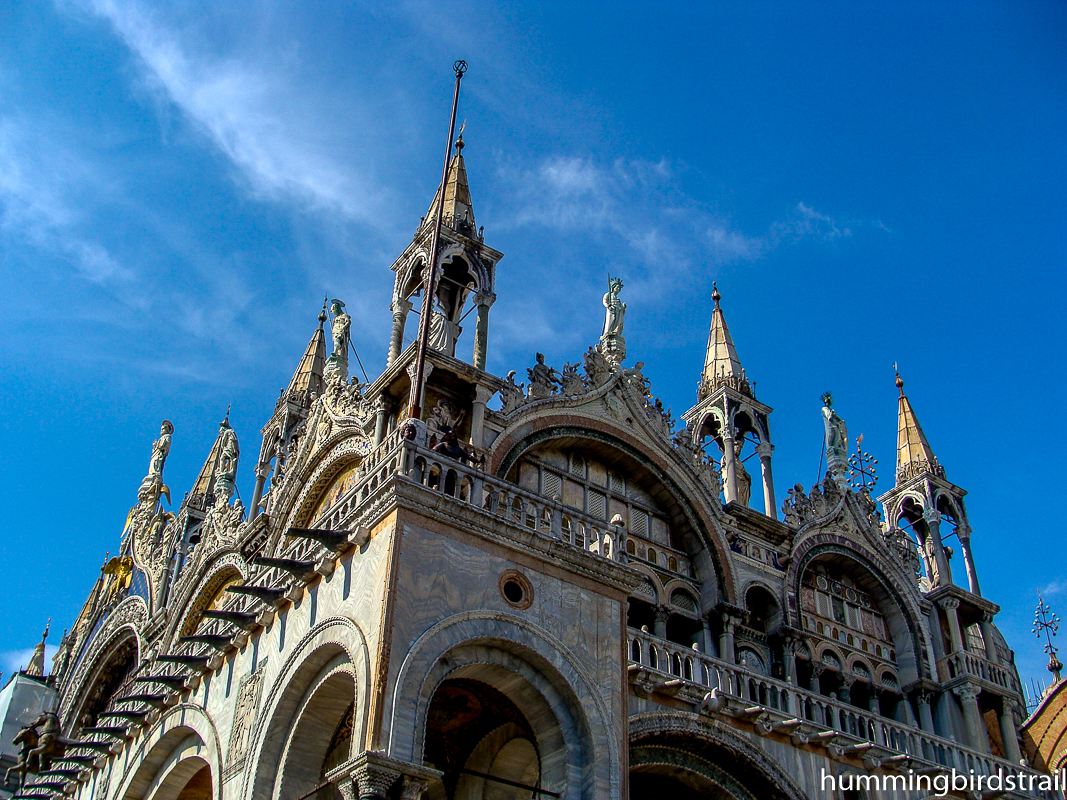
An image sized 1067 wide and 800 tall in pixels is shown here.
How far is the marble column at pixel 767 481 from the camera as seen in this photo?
24.7 metres

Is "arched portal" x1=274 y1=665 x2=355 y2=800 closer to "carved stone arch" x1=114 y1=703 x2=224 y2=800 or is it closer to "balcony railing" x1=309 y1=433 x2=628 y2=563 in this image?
"balcony railing" x1=309 y1=433 x2=628 y2=563

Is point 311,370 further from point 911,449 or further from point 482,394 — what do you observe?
point 911,449

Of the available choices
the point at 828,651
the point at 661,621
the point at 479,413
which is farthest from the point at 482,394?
the point at 828,651

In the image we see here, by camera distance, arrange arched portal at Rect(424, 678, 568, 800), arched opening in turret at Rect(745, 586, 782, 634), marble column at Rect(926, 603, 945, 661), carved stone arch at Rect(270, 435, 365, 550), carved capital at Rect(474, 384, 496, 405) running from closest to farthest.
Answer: arched portal at Rect(424, 678, 568, 800)
carved capital at Rect(474, 384, 496, 405)
carved stone arch at Rect(270, 435, 365, 550)
arched opening in turret at Rect(745, 586, 782, 634)
marble column at Rect(926, 603, 945, 661)

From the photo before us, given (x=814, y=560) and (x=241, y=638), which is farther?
(x=814, y=560)

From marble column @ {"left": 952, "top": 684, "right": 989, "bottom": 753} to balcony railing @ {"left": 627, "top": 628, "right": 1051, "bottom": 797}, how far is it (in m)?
2.59

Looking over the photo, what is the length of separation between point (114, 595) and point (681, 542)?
1898 centimetres

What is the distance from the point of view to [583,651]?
1431cm

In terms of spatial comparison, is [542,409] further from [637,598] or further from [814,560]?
[814,560]

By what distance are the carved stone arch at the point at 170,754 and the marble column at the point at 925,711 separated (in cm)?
1481

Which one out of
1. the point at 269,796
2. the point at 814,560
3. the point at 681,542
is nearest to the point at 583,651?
the point at 269,796

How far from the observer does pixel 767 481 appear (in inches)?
991

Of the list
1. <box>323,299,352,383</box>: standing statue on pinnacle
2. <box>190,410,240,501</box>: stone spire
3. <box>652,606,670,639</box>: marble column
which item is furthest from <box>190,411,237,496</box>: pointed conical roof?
<box>652,606,670,639</box>: marble column

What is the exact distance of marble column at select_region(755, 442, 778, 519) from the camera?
24688 mm
